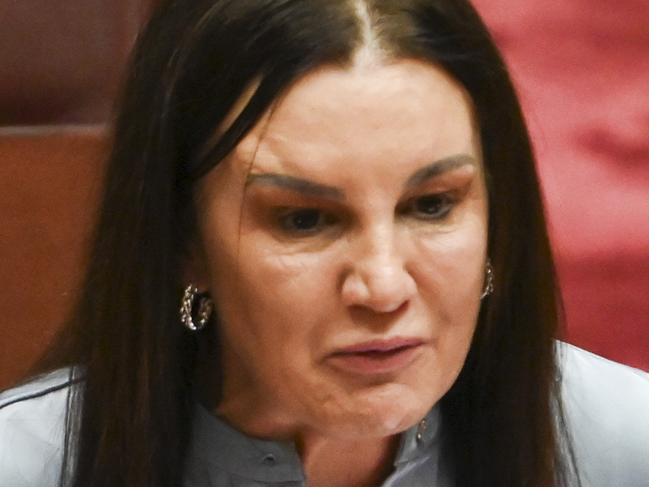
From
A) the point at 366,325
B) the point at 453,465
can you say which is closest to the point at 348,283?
the point at 366,325

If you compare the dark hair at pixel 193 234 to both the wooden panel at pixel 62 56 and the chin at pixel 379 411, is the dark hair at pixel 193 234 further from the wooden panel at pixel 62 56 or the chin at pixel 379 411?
the wooden panel at pixel 62 56

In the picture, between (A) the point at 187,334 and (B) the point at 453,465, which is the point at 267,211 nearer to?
(A) the point at 187,334

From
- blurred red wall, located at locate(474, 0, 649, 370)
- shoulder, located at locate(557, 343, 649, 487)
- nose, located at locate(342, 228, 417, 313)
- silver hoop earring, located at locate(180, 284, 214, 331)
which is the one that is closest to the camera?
nose, located at locate(342, 228, 417, 313)

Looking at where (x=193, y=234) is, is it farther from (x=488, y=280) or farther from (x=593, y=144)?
(x=593, y=144)

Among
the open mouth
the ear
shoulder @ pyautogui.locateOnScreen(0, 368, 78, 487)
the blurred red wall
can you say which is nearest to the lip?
the open mouth

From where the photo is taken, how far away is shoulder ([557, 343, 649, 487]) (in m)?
0.85

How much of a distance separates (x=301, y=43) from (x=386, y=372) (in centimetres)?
18

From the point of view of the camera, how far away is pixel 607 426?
2.79 feet

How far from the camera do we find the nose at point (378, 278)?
1.97ft

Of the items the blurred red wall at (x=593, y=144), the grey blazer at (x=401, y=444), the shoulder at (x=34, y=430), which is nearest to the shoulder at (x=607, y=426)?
the grey blazer at (x=401, y=444)

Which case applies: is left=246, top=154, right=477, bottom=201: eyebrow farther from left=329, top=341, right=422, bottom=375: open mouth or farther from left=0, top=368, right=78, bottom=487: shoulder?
left=0, top=368, right=78, bottom=487: shoulder

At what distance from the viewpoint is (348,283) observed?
2.01 feet

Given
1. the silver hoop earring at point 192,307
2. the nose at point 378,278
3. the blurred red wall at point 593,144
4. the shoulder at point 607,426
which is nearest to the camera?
the nose at point 378,278

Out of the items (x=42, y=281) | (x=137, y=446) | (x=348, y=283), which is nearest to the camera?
(x=348, y=283)
